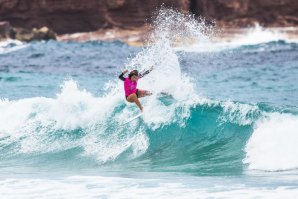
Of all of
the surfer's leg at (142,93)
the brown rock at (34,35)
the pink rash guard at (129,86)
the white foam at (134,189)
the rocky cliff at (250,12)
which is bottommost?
the white foam at (134,189)

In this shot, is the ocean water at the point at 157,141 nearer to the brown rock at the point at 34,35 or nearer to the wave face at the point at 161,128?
the wave face at the point at 161,128

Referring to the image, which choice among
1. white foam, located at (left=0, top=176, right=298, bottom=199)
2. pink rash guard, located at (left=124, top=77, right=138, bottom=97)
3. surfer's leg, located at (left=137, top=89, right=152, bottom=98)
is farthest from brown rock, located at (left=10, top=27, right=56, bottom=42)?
white foam, located at (left=0, top=176, right=298, bottom=199)

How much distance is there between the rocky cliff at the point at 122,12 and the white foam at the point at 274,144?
39346 mm

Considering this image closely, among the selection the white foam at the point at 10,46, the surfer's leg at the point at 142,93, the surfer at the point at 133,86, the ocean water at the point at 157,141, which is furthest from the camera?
the white foam at the point at 10,46

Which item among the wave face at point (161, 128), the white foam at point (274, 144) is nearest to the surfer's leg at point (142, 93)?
the wave face at point (161, 128)

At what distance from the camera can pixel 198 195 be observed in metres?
9.89

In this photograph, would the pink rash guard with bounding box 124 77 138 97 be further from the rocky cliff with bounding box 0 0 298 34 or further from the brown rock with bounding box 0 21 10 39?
the rocky cliff with bounding box 0 0 298 34

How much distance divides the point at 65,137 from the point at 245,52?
68.4 feet

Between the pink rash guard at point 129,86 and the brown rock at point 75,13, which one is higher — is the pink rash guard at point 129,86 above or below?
below

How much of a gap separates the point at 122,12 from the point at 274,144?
42920 millimetres

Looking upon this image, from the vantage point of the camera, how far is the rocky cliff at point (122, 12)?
175 feet

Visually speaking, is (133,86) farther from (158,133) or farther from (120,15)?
(120,15)

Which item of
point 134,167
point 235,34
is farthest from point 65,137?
point 235,34

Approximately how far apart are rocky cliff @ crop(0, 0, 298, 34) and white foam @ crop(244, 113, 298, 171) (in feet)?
129
